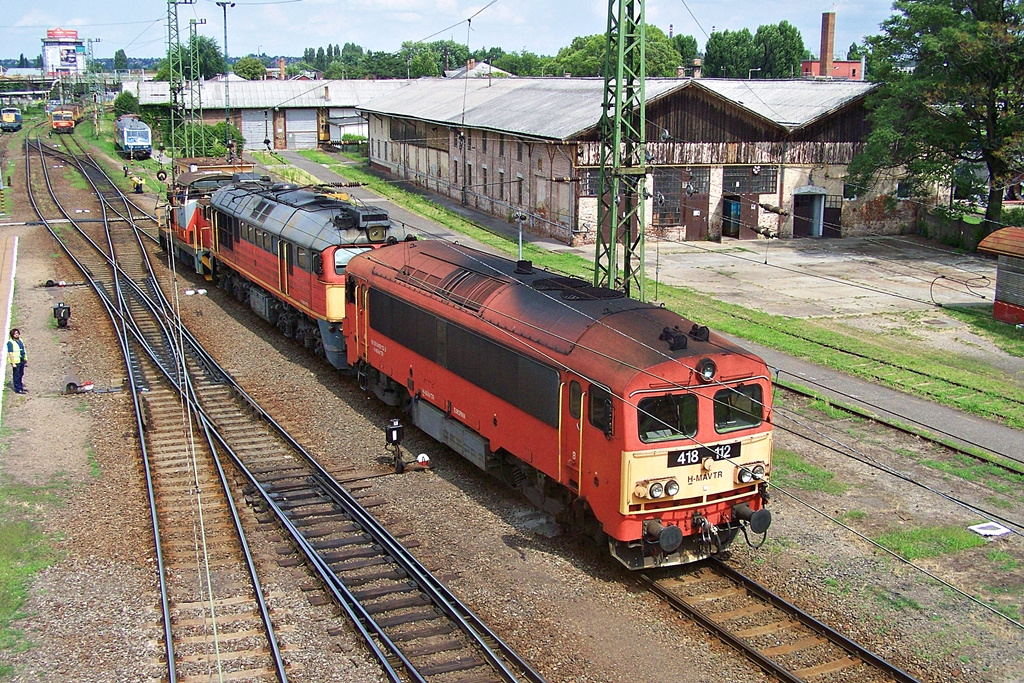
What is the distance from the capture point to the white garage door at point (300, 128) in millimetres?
78250

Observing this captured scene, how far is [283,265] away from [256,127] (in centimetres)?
5660

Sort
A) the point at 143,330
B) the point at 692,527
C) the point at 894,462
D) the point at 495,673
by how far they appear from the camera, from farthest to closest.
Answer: the point at 143,330 < the point at 894,462 < the point at 692,527 < the point at 495,673

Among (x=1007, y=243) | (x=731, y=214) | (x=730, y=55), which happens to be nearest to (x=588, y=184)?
(x=731, y=214)

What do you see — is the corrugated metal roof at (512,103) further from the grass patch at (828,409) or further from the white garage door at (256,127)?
the grass patch at (828,409)

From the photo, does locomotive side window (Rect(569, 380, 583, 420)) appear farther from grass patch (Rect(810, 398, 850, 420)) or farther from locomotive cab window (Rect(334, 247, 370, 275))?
locomotive cab window (Rect(334, 247, 370, 275))

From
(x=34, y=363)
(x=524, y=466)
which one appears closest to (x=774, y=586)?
(x=524, y=466)

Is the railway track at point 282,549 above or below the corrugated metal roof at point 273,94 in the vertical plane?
below

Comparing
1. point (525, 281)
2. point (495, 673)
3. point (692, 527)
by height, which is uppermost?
point (525, 281)

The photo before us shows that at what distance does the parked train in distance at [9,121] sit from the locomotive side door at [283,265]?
3458 inches

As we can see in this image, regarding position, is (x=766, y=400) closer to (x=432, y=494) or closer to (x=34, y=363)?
(x=432, y=494)

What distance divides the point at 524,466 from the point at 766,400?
3.65 metres

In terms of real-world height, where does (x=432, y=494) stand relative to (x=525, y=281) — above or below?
below

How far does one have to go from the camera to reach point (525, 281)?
1577cm

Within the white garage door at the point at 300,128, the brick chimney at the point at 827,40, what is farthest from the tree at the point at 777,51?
the white garage door at the point at 300,128
